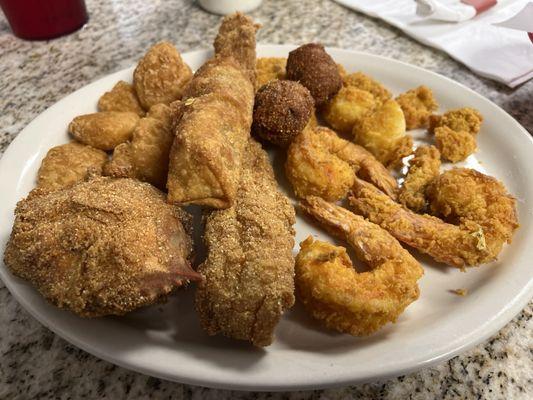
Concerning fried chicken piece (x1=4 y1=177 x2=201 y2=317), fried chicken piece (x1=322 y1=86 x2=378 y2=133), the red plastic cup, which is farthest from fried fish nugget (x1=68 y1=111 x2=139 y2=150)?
the red plastic cup

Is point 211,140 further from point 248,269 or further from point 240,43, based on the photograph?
point 240,43

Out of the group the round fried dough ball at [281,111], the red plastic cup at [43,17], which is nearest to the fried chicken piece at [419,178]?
the round fried dough ball at [281,111]

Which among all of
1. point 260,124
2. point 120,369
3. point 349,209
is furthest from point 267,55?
point 120,369

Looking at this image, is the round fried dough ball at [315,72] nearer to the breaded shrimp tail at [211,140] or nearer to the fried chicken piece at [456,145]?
the breaded shrimp tail at [211,140]

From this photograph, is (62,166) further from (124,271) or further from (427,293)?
(427,293)

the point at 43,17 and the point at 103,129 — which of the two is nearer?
the point at 103,129

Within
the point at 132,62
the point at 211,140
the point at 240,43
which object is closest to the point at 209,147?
the point at 211,140
